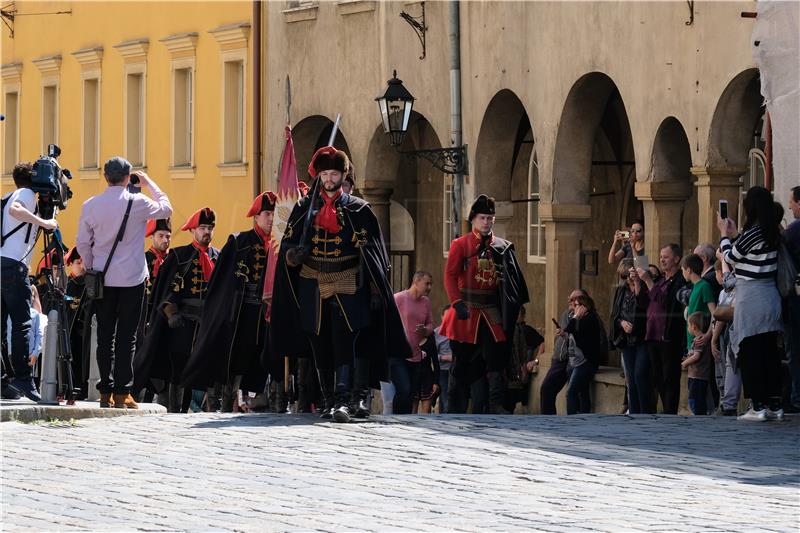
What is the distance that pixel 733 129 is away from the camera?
21.6 metres

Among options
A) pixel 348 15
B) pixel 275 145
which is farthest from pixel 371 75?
pixel 275 145

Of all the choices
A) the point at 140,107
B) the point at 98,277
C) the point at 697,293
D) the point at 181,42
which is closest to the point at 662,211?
the point at 697,293

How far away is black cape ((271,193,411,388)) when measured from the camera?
14.9m

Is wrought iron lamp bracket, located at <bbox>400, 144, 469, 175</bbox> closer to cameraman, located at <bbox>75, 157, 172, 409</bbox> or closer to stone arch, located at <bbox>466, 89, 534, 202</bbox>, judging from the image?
stone arch, located at <bbox>466, 89, 534, 202</bbox>

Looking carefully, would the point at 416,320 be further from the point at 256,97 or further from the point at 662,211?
the point at 256,97

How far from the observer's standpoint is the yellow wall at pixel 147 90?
36.3 metres

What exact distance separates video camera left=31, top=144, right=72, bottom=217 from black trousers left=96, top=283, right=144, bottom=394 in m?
0.87

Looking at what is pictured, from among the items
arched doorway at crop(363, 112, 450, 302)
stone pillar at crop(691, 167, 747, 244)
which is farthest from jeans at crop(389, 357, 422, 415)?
arched doorway at crop(363, 112, 450, 302)

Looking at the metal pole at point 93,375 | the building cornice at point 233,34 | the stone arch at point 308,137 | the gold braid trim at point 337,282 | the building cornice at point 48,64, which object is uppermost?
the building cornice at point 48,64

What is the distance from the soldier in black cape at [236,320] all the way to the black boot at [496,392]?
6.44ft

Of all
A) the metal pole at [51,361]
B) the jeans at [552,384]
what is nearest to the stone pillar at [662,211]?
the jeans at [552,384]

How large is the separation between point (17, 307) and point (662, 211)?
29.7ft

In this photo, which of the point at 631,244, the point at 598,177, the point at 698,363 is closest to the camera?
the point at 698,363

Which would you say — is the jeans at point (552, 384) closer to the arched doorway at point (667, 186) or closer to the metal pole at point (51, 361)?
the arched doorway at point (667, 186)
